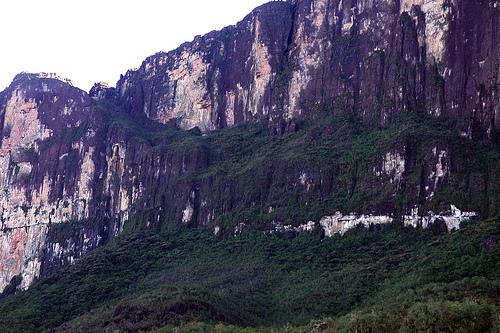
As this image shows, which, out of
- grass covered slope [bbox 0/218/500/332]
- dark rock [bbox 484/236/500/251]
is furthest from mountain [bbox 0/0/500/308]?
dark rock [bbox 484/236/500/251]

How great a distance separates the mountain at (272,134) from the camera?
7225 centimetres

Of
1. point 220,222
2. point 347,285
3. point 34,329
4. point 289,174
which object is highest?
point 289,174

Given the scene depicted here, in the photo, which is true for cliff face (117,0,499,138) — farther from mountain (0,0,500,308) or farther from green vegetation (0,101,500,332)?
green vegetation (0,101,500,332)

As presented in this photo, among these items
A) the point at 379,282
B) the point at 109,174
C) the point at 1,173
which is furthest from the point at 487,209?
the point at 1,173

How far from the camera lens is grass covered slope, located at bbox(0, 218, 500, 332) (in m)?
44.6

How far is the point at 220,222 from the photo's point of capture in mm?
85875

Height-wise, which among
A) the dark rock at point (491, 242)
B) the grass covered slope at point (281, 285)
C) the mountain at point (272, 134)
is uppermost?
the mountain at point (272, 134)

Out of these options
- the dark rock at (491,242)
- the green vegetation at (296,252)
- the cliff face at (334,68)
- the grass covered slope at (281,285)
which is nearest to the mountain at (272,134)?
the cliff face at (334,68)

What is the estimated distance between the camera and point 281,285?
210 feet

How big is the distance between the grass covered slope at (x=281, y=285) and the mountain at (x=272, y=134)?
4.34 metres

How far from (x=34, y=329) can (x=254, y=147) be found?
156ft

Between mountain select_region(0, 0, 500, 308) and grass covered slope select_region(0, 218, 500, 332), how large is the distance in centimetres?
434

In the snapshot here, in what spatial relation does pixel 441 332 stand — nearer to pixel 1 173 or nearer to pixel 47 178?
pixel 47 178

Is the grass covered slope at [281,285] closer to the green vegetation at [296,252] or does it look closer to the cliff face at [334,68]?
the green vegetation at [296,252]
